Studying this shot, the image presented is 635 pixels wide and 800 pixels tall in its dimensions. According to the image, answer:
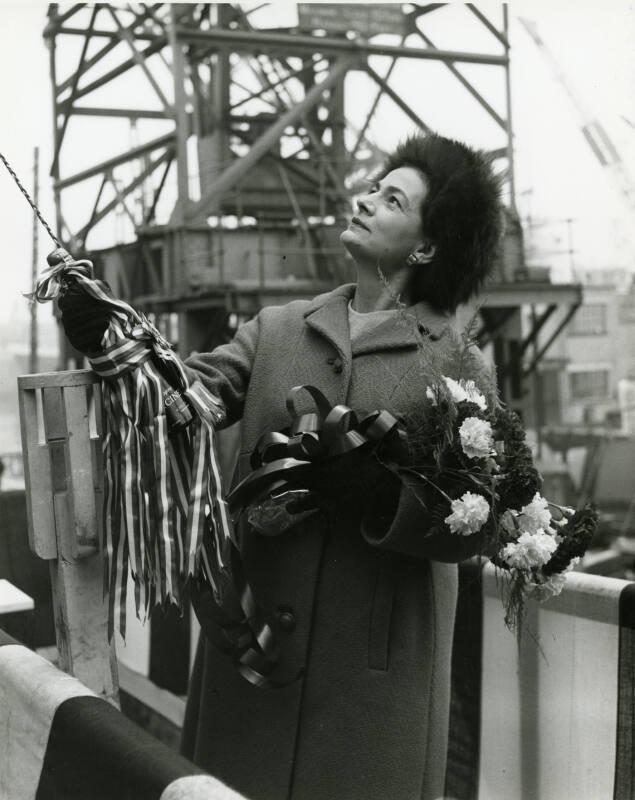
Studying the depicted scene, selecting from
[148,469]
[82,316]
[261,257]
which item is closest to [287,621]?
[148,469]

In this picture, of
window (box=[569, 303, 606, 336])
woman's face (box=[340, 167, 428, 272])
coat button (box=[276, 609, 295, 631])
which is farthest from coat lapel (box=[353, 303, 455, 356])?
window (box=[569, 303, 606, 336])

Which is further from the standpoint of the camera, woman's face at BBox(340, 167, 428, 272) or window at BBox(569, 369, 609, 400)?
window at BBox(569, 369, 609, 400)

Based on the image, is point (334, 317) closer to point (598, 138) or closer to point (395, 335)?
point (395, 335)

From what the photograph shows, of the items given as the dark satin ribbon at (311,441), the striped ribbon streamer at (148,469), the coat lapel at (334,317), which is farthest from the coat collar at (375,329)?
the striped ribbon streamer at (148,469)

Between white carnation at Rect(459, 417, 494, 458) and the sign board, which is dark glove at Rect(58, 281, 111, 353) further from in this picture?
the sign board

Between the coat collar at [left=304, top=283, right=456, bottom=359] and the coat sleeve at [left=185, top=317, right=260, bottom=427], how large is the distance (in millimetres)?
133

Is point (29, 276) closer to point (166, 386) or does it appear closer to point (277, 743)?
point (166, 386)

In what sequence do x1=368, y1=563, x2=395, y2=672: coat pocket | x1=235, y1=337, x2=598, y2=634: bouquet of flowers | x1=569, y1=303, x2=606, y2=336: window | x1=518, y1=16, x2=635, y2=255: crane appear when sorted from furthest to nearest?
x1=569, y1=303, x2=606, y2=336: window < x1=518, y1=16, x2=635, y2=255: crane < x1=368, y1=563, x2=395, y2=672: coat pocket < x1=235, y1=337, x2=598, y2=634: bouquet of flowers

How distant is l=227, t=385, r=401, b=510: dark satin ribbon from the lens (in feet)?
5.91

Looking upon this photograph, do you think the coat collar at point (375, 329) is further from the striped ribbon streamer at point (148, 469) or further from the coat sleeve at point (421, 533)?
the striped ribbon streamer at point (148, 469)

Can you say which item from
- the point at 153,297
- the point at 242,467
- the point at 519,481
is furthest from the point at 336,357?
the point at 153,297

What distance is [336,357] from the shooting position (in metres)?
2.08

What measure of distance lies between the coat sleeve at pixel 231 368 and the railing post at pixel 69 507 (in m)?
0.26

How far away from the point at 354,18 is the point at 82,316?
30.2 feet
